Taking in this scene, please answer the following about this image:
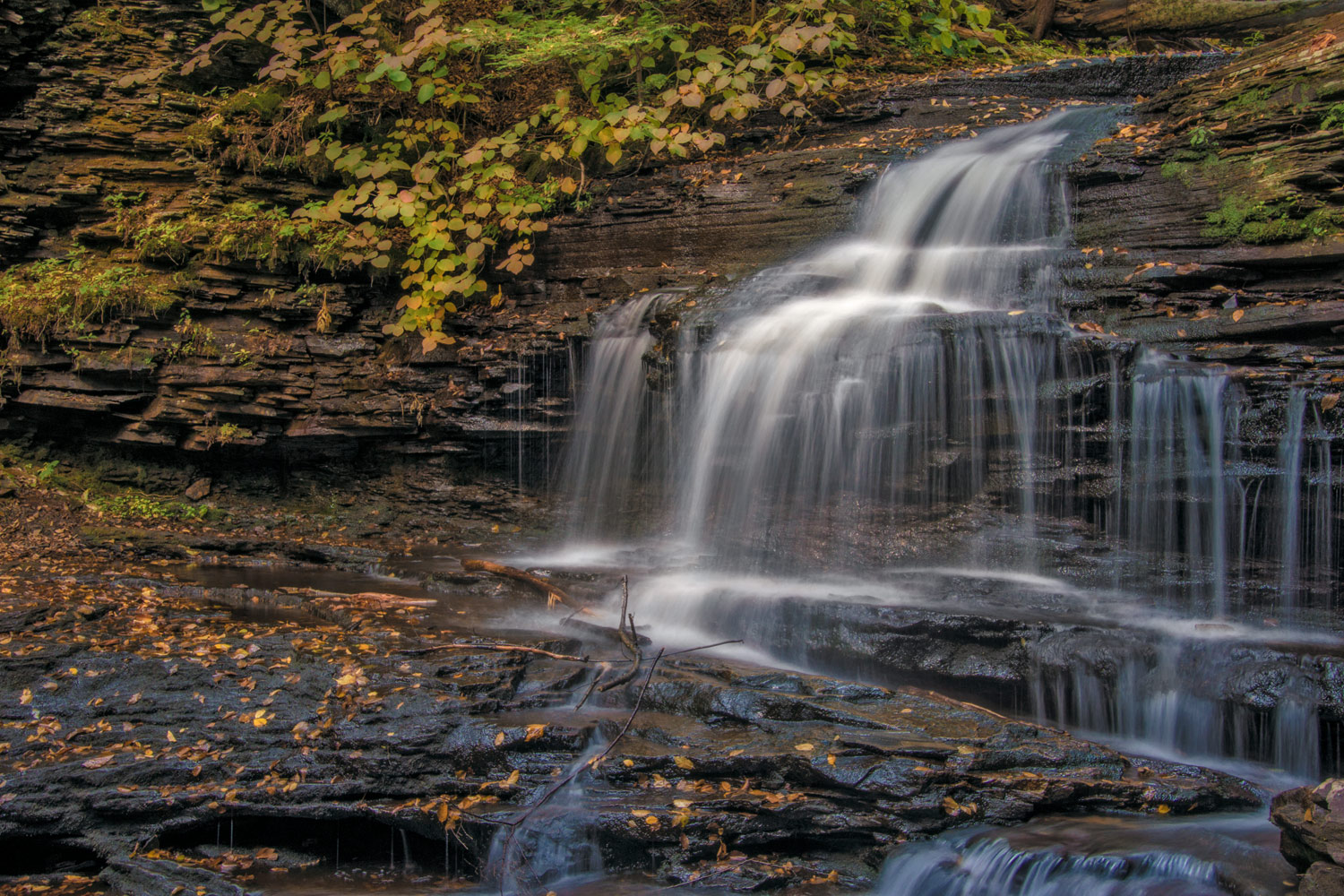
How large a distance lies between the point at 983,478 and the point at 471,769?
4.19m

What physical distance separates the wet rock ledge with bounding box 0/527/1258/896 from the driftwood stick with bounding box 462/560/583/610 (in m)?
1.26

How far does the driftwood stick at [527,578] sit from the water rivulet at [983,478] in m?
0.55

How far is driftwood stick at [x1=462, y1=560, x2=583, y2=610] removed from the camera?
616 centimetres

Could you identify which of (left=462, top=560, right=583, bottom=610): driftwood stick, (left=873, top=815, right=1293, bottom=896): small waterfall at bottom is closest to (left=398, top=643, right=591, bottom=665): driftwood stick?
(left=462, top=560, right=583, bottom=610): driftwood stick

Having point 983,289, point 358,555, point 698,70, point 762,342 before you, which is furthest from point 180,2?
point 983,289

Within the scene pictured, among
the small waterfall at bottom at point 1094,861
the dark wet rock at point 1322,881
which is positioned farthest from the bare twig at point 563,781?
the dark wet rock at point 1322,881

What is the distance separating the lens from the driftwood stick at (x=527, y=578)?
616 cm

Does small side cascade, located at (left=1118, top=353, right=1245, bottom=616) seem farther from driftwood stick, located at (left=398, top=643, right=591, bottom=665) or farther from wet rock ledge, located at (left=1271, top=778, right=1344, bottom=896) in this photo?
driftwood stick, located at (left=398, top=643, right=591, bottom=665)

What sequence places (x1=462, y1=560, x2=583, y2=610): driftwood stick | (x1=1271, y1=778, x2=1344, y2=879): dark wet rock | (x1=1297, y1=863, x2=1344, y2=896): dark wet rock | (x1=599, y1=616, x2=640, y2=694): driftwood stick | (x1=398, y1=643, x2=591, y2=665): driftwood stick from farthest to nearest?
(x1=462, y1=560, x2=583, y2=610): driftwood stick
(x1=398, y1=643, x2=591, y2=665): driftwood stick
(x1=599, y1=616, x2=640, y2=694): driftwood stick
(x1=1271, y1=778, x2=1344, y2=879): dark wet rock
(x1=1297, y1=863, x2=1344, y2=896): dark wet rock

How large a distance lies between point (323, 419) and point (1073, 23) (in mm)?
13466

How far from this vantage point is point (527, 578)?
21.1ft

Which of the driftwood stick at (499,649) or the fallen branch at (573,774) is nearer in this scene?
the fallen branch at (573,774)

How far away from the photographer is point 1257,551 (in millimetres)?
5344

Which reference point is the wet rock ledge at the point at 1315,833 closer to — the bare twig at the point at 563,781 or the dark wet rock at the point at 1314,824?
the dark wet rock at the point at 1314,824
